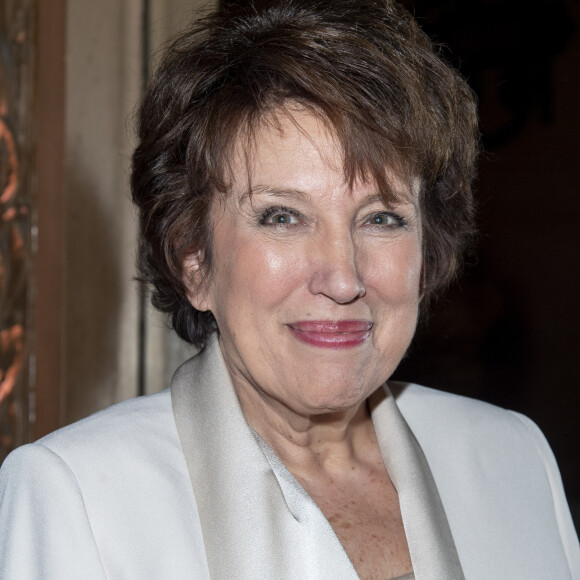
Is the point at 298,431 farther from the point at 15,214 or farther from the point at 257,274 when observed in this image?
the point at 15,214

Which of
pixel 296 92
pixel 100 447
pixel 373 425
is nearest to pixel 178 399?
pixel 100 447

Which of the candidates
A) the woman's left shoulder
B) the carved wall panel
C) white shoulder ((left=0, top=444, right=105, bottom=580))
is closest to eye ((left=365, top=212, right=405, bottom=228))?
the woman's left shoulder

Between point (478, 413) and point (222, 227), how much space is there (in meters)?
0.80

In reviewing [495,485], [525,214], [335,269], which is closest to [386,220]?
[335,269]

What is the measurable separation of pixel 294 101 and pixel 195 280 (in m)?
0.42

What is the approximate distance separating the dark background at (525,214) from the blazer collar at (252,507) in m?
0.93

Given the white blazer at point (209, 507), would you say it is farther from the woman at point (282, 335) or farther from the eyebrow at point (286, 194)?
the eyebrow at point (286, 194)

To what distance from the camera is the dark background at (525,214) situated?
2475 mm

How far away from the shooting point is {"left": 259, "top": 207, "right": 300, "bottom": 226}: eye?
5.08 feet

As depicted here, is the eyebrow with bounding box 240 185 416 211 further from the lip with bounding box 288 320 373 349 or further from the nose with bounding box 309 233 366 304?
the lip with bounding box 288 320 373 349

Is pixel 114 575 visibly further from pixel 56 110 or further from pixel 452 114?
pixel 56 110

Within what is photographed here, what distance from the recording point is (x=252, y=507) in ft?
4.99

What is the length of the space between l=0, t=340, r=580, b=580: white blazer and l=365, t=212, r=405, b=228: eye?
410 mm

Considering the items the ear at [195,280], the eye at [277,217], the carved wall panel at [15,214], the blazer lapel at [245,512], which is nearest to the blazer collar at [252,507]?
the blazer lapel at [245,512]
